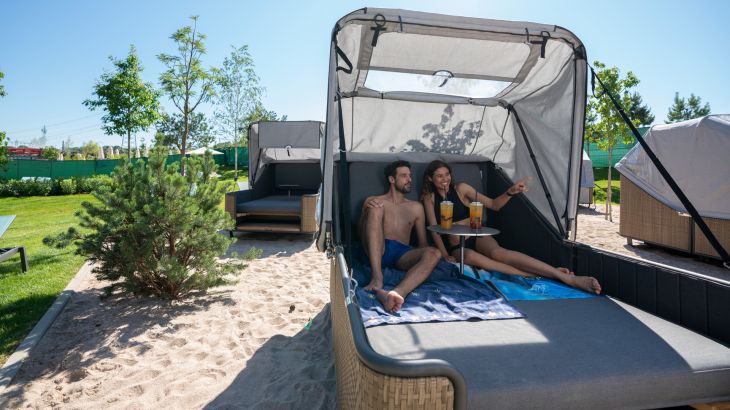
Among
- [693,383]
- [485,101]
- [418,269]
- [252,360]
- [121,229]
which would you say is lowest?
[252,360]

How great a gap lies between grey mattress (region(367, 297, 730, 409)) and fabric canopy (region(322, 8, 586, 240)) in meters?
1.19

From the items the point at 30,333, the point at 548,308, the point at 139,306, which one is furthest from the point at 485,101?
the point at 30,333

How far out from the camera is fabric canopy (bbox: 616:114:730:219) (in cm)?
556

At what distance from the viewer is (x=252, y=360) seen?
110 inches

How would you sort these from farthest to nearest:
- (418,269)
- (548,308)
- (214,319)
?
(214,319) → (418,269) → (548,308)

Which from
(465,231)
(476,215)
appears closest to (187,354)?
(465,231)

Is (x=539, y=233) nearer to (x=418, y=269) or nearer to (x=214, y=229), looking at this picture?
(x=418, y=269)

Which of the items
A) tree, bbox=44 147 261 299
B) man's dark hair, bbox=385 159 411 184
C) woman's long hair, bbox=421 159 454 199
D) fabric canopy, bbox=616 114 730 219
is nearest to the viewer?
tree, bbox=44 147 261 299

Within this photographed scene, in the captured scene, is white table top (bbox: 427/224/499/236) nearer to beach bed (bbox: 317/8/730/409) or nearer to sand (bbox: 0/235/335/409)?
beach bed (bbox: 317/8/730/409)

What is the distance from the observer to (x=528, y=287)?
9.63ft

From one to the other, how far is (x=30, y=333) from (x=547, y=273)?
4014 mm

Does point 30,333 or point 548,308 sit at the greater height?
point 548,308

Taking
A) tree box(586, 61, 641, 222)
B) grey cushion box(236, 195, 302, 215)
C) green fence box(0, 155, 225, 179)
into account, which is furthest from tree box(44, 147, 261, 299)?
green fence box(0, 155, 225, 179)

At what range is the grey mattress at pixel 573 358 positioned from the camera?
1610 mm
